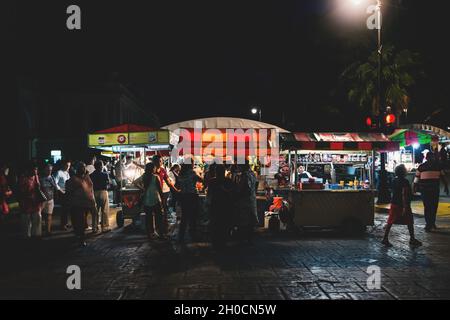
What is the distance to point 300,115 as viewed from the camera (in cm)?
3503

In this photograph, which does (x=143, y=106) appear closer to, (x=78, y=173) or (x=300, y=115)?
(x=300, y=115)

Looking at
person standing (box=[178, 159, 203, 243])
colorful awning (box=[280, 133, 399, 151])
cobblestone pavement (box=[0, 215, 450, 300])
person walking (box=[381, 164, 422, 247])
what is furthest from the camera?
colorful awning (box=[280, 133, 399, 151])

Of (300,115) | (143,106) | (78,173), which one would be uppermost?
(143,106)

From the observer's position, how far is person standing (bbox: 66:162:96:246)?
1002 cm

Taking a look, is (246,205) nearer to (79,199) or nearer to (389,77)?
(79,199)

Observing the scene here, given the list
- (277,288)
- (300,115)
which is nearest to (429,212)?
(277,288)

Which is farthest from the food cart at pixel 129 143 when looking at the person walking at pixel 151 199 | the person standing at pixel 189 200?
the person standing at pixel 189 200

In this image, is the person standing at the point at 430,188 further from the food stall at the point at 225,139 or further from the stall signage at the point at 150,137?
the stall signage at the point at 150,137

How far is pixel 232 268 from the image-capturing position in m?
7.62

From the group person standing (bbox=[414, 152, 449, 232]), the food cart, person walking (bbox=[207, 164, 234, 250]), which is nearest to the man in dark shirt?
the food cart

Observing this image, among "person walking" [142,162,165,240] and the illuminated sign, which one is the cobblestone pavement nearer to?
"person walking" [142,162,165,240]

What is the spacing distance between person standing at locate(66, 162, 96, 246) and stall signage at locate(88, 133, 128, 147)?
248 centimetres

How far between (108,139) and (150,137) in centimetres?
129

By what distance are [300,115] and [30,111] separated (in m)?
25.7
